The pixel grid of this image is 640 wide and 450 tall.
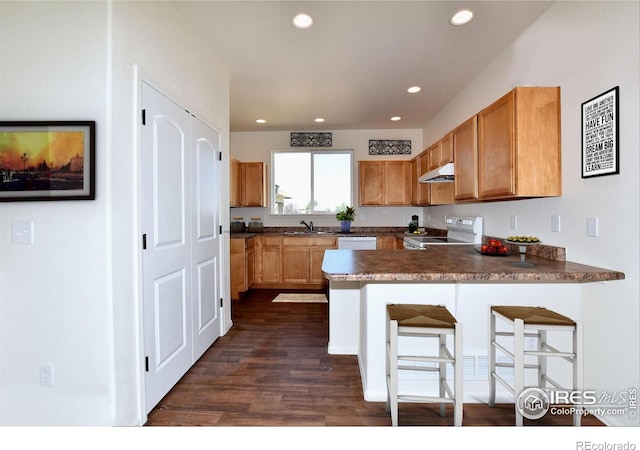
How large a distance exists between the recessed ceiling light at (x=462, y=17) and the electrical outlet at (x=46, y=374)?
338cm

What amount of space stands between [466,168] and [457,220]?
1138mm

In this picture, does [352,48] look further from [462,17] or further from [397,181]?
[397,181]

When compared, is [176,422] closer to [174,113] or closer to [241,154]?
[174,113]

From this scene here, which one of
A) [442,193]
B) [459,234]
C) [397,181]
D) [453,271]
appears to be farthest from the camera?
[397,181]

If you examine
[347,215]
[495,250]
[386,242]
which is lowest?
[386,242]

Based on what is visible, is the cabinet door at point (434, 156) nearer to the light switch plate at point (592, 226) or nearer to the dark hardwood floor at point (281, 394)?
the light switch plate at point (592, 226)

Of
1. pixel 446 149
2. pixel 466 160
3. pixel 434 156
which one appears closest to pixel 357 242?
pixel 434 156

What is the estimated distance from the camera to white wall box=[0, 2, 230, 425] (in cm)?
149

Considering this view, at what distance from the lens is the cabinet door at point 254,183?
5004 millimetres

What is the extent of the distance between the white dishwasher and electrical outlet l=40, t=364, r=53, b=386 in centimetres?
354

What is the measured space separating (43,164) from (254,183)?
3560mm

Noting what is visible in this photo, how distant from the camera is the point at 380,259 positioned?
1.99 m

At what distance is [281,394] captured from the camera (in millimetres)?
2031

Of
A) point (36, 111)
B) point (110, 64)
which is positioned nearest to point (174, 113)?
point (110, 64)
